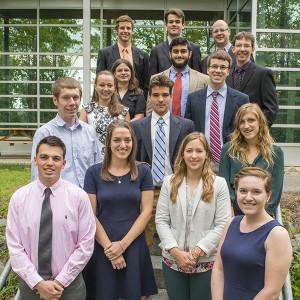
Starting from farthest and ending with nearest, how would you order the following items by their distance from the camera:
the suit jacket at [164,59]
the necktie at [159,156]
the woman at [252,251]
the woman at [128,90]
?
the suit jacket at [164,59] < the woman at [128,90] < the necktie at [159,156] < the woman at [252,251]

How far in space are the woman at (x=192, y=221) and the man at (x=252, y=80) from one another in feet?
5.79

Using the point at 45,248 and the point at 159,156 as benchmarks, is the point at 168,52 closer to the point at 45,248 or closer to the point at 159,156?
the point at 159,156

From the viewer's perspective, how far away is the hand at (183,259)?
375 centimetres

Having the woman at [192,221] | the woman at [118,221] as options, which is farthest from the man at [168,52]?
the woman at [192,221]

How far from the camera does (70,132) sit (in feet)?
14.6

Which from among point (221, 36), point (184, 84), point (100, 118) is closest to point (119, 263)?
point (100, 118)

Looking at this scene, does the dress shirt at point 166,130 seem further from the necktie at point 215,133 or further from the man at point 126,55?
the man at point 126,55

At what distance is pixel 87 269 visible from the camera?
4.11m

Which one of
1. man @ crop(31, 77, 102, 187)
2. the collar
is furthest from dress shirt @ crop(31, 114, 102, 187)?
the collar

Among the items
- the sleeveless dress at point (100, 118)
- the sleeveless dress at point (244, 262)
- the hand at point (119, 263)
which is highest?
the sleeveless dress at point (100, 118)

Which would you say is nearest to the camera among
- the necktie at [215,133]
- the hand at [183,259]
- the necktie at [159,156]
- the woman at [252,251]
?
the woman at [252,251]

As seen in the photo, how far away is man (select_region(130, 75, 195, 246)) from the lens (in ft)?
15.5

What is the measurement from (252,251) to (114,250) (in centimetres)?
135

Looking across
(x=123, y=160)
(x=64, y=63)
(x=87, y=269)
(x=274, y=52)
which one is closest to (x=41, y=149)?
(x=123, y=160)
